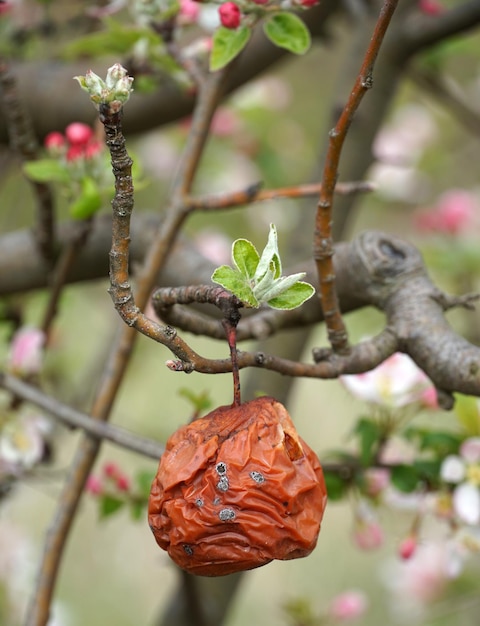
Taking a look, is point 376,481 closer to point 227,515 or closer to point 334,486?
point 334,486

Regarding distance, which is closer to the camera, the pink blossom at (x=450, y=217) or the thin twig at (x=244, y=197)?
Result: the thin twig at (x=244, y=197)

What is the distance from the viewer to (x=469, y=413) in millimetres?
777

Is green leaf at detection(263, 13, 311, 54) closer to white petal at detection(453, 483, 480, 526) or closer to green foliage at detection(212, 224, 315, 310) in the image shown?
green foliage at detection(212, 224, 315, 310)

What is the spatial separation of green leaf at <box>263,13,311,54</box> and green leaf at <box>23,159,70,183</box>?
25cm

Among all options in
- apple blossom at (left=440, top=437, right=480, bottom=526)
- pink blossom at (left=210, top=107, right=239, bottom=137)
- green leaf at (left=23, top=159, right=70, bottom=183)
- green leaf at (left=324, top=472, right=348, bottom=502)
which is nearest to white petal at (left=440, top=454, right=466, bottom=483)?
apple blossom at (left=440, top=437, right=480, bottom=526)

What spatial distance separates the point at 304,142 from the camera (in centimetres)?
213

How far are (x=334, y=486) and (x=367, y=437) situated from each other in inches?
2.2

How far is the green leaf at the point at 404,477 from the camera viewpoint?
78cm

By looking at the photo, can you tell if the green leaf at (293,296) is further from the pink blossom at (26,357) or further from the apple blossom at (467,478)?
the pink blossom at (26,357)

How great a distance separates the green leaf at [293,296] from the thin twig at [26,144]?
0.40 metres

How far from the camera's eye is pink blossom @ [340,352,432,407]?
0.82m

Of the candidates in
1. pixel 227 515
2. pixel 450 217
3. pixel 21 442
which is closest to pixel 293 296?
pixel 227 515

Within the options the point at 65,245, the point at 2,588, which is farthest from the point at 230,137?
the point at 2,588

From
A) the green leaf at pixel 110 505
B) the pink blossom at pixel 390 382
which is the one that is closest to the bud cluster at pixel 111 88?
the pink blossom at pixel 390 382
